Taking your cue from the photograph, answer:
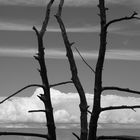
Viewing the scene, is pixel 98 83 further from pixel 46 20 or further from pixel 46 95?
pixel 46 20

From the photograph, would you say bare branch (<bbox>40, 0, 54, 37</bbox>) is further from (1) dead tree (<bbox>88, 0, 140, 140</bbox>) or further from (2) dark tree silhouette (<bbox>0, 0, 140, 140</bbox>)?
(1) dead tree (<bbox>88, 0, 140, 140</bbox>)

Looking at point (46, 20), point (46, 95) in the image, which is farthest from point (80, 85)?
point (46, 20)

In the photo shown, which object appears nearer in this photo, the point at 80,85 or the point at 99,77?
the point at 99,77

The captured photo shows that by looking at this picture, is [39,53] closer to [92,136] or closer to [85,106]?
[85,106]

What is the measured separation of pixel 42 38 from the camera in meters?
8.48

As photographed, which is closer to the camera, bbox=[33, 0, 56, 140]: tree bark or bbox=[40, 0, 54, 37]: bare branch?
bbox=[33, 0, 56, 140]: tree bark

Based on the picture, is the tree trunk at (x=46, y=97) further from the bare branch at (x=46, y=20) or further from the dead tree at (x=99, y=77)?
the dead tree at (x=99, y=77)

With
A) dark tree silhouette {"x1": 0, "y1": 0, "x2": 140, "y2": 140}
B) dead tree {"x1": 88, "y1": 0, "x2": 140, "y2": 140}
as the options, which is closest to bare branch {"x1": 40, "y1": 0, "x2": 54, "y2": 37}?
dark tree silhouette {"x1": 0, "y1": 0, "x2": 140, "y2": 140}

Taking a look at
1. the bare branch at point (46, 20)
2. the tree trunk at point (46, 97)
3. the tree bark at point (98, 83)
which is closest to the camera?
the tree bark at point (98, 83)

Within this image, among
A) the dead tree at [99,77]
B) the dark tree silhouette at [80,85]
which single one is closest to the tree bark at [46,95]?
the dark tree silhouette at [80,85]

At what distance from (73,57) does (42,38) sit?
792 millimetres

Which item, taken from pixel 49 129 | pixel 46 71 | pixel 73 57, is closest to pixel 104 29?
pixel 73 57

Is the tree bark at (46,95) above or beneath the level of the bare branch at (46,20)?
beneath

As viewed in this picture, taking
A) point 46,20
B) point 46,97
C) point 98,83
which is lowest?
point 46,97
